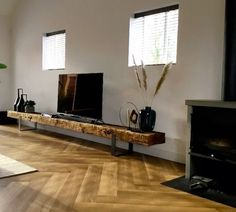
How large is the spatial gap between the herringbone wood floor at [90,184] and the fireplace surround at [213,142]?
36cm

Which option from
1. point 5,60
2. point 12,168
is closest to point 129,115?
point 12,168

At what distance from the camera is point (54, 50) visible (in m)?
5.80

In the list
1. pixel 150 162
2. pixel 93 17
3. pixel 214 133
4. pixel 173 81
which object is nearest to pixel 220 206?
pixel 214 133

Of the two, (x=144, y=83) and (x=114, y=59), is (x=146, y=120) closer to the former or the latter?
(x=144, y=83)

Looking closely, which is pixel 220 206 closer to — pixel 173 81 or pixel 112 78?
pixel 173 81

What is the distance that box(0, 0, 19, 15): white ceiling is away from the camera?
21.1 ft

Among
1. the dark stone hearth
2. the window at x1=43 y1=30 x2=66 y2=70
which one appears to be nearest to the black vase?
the dark stone hearth

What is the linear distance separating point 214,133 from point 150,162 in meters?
A: 1.12

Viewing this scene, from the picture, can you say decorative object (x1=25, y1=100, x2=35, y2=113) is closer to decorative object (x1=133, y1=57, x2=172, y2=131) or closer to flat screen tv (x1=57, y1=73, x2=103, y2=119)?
flat screen tv (x1=57, y1=73, x2=103, y2=119)

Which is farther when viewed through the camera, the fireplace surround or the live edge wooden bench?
the live edge wooden bench

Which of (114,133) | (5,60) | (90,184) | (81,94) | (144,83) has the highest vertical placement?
(5,60)

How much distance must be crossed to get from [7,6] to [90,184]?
5.38 meters

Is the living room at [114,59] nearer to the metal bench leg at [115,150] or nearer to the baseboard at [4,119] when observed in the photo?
the metal bench leg at [115,150]

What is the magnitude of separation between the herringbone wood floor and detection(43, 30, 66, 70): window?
203 cm
